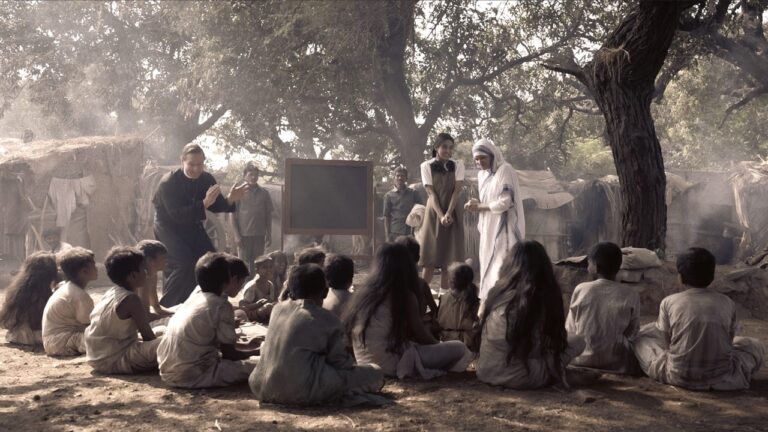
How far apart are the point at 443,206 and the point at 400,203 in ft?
9.46

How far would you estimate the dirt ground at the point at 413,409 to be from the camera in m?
4.26

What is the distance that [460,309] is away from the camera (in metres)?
5.87

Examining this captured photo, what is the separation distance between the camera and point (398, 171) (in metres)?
11.4

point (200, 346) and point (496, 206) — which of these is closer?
point (200, 346)

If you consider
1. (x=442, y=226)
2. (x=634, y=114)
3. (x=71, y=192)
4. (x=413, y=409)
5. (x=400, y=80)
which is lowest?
(x=413, y=409)

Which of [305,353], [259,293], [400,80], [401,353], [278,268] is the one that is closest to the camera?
[305,353]

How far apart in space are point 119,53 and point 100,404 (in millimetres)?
22509

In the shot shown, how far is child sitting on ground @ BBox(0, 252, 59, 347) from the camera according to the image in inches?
271

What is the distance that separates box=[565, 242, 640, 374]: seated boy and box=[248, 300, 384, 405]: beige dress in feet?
5.60

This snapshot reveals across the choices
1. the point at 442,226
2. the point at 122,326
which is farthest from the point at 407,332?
the point at 442,226

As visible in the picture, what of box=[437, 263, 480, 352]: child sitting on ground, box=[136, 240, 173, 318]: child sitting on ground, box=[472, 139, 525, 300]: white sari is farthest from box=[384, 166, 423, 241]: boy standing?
box=[437, 263, 480, 352]: child sitting on ground

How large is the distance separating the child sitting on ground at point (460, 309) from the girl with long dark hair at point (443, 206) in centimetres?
246

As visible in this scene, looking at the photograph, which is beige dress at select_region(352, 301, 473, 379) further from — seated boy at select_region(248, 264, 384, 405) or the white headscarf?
the white headscarf

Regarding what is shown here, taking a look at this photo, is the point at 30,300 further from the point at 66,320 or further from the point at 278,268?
the point at 278,268
